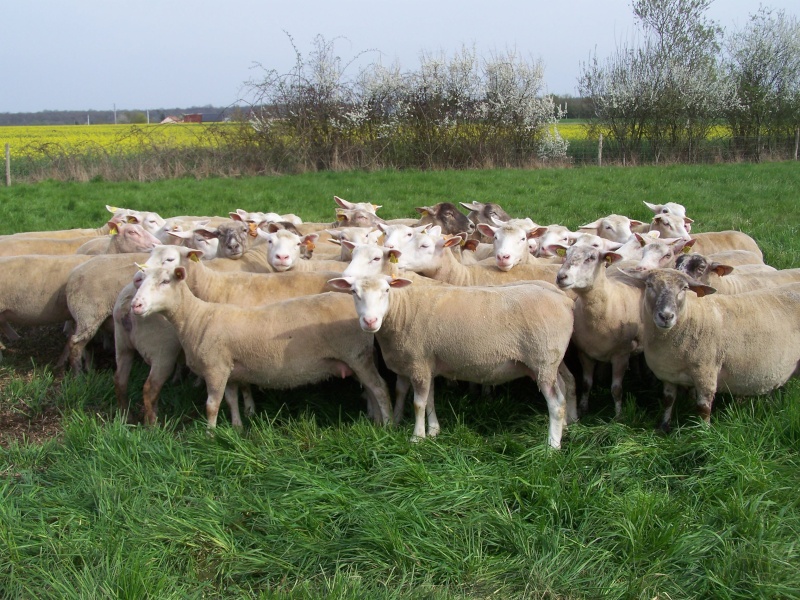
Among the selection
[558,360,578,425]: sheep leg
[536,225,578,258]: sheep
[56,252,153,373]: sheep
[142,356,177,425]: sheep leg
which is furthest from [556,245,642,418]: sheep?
[56,252,153,373]: sheep

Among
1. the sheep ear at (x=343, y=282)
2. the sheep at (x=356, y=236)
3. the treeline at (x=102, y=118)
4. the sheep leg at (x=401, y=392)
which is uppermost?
the treeline at (x=102, y=118)

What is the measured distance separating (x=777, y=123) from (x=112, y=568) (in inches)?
1151

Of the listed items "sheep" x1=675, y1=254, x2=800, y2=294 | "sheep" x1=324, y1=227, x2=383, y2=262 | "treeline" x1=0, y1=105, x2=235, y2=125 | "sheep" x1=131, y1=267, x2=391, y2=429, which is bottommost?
"sheep" x1=131, y1=267, x2=391, y2=429

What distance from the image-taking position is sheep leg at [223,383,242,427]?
17.2ft

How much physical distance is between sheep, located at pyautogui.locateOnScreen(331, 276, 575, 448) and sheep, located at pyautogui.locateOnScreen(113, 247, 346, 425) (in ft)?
3.36

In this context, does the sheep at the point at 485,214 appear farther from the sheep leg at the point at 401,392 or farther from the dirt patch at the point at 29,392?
the dirt patch at the point at 29,392

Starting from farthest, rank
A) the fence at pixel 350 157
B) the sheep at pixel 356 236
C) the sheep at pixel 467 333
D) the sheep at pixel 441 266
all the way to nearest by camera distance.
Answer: the fence at pixel 350 157, the sheep at pixel 356 236, the sheep at pixel 441 266, the sheep at pixel 467 333

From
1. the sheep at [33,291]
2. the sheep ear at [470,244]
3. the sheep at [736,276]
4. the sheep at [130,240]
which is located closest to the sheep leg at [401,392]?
the sheep ear at [470,244]

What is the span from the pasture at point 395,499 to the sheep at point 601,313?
354 mm

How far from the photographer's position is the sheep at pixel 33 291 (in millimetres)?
6562

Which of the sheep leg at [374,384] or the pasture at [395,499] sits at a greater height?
the sheep leg at [374,384]

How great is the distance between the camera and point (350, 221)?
341 inches

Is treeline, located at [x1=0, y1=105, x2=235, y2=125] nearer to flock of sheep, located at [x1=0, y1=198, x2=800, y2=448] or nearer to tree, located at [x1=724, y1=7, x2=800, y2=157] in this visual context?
tree, located at [x1=724, y1=7, x2=800, y2=157]

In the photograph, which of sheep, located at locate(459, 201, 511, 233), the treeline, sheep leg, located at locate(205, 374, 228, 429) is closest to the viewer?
sheep leg, located at locate(205, 374, 228, 429)
